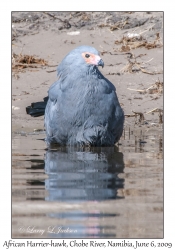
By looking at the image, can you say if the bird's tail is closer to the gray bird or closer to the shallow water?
the shallow water

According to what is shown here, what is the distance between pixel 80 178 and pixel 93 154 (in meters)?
1.56

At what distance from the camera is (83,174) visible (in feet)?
25.5

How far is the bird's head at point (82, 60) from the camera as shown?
8.98 metres

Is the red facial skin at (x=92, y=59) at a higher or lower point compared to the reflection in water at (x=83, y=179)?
higher

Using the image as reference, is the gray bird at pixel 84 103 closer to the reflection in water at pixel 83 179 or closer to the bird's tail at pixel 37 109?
the reflection in water at pixel 83 179

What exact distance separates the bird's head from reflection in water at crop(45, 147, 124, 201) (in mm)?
929

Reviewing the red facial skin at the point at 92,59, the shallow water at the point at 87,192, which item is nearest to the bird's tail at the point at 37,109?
the shallow water at the point at 87,192

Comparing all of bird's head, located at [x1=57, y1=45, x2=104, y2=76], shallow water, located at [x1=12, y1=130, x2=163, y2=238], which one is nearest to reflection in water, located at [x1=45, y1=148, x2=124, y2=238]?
shallow water, located at [x1=12, y1=130, x2=163, y2=238]

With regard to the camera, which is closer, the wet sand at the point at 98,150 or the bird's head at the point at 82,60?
the wet sand at the point at 98,150

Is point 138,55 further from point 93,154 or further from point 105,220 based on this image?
point 105,220
